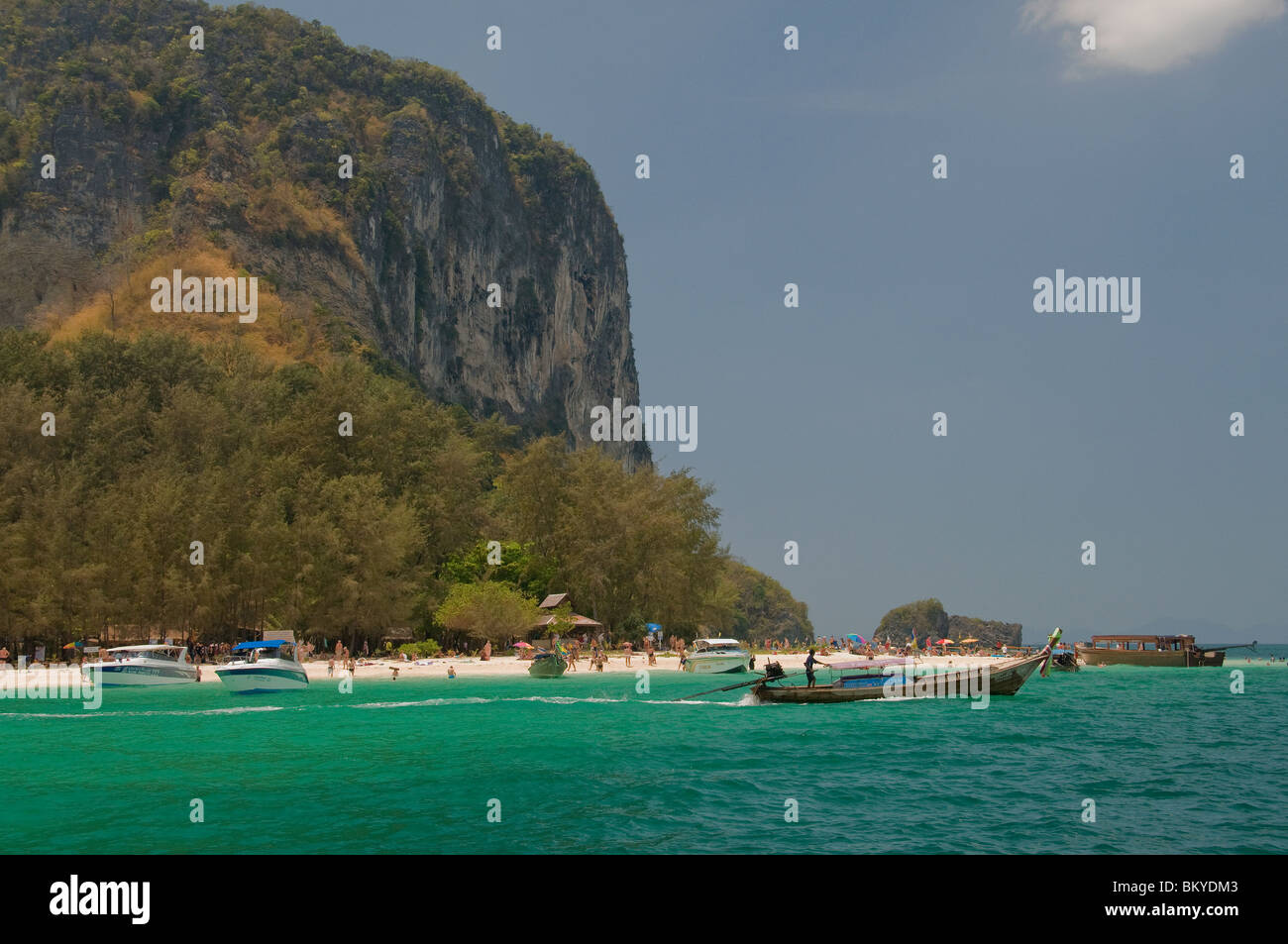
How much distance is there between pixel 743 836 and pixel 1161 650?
3300 inches

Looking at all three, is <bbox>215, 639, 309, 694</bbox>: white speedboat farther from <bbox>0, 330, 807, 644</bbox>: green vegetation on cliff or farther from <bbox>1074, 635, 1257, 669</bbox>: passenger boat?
<bbox>1074, 635, 1257, 669</bbox>: passenger boat

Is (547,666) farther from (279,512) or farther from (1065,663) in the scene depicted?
(1065,663)

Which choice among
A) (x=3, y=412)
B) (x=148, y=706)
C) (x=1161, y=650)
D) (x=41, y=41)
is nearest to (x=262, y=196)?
(x=41, y=41)

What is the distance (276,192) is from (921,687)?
11583 cm

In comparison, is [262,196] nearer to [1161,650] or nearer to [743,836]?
[1161,650]

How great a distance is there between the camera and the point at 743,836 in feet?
56.7

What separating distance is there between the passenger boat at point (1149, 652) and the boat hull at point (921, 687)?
162ft

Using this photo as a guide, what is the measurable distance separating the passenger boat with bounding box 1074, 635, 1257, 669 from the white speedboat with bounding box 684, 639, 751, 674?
129ft

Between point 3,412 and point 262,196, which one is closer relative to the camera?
point 3,412

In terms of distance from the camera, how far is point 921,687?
43812 mm

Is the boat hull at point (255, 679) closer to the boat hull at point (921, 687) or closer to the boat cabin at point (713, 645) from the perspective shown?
the boat hull at point (921, 687)

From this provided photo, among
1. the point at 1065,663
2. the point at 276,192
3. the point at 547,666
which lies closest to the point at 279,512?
the point at 547,666
